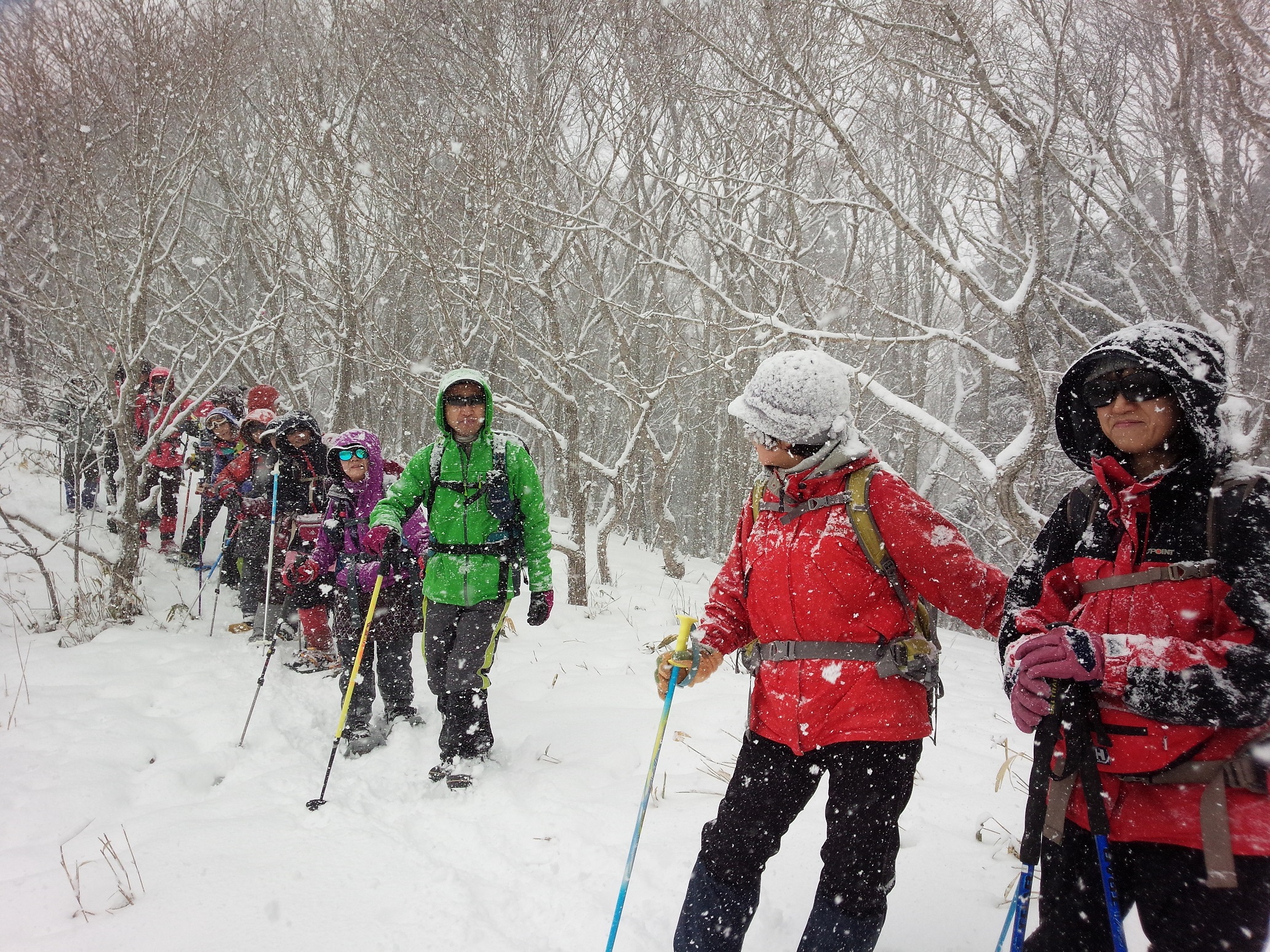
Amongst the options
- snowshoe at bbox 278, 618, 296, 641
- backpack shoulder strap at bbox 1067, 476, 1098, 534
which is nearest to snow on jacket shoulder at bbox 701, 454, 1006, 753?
backpack shoulder strap at bbox 1067, 476, 1098, 534

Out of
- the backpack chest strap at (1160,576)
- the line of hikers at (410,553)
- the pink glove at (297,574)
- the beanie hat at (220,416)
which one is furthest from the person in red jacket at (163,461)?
the backpack chest strap at (1160,576)

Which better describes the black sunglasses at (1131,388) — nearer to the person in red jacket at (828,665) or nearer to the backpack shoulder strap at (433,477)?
the person in red jacket at (828,665)

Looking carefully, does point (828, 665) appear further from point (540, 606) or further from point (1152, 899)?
point (540, 606)

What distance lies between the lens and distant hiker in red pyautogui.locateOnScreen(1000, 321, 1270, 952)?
134 cm

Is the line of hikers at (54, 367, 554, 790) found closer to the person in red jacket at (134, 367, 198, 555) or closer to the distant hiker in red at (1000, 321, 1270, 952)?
the person in red jacket at (134, 367, 198, 555)

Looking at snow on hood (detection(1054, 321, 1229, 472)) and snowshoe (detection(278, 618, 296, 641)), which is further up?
snow on hood (detection(1054, 321, 1229, 472))

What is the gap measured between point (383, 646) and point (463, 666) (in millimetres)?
916

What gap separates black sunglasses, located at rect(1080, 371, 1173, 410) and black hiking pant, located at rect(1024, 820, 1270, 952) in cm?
98

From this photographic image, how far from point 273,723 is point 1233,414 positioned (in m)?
6.60

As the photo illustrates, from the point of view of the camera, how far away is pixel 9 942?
2.28 metres

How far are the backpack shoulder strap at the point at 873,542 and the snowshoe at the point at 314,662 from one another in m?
4.88

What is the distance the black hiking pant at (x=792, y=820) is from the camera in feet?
5.93

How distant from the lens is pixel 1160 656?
1.39m

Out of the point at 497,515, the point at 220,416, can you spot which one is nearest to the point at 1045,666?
the point at 497,515
